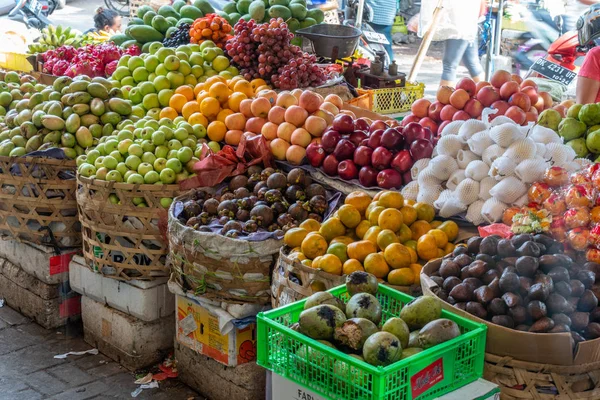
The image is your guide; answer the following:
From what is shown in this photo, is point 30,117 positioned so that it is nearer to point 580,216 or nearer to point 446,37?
point 580,216

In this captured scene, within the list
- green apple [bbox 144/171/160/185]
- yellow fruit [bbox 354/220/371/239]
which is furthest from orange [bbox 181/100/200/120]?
yellow fruit [bbox 354/220/371/239]

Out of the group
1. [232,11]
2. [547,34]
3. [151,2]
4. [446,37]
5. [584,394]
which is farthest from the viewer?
[547,34]

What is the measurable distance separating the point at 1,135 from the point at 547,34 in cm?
1052

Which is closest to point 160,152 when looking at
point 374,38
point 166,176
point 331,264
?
point 166,176

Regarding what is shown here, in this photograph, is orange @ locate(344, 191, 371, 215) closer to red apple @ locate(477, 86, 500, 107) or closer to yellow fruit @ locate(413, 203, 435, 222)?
yellow fruit @ locate(413, 203, 435, 222)

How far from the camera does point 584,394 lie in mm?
2426

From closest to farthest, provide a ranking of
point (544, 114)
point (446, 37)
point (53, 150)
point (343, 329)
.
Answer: point (343, 329) < point (544, 114) < point (53, 150) < point (446, 37)

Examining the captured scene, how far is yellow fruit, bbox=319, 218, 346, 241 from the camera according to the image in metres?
3.25

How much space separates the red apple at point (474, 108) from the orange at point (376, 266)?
1.61m

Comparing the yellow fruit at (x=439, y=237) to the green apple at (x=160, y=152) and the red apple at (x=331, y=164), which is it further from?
the green apple at (x=160, y=152)

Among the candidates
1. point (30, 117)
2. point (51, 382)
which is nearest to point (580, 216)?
point (51, 382)

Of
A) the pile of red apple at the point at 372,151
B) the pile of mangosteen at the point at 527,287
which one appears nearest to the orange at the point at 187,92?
the pile of red apple at the point at 372,151

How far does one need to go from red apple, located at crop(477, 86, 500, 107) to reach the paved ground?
2321 mm

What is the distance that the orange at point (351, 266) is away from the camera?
9.78ft
